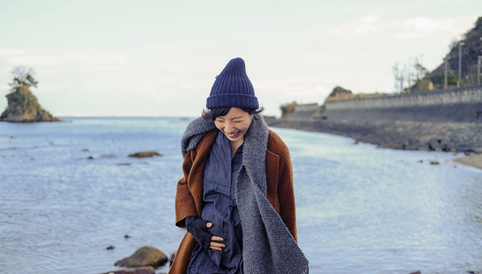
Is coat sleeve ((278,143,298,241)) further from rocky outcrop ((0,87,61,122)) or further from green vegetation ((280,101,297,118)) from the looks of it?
rocky outcrop ((0,87,61,122))

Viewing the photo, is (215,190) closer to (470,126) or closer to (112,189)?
(112,189)

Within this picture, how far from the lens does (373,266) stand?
6.98 metres

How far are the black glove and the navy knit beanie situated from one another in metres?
0.59

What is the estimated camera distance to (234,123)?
2482 mm

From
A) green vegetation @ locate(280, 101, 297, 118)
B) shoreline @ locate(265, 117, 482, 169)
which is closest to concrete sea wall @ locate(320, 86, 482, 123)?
shoreline @ locate(265, 117, 482, 169)

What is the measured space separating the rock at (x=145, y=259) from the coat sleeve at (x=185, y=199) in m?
4.73

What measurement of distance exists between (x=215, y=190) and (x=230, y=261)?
38cm

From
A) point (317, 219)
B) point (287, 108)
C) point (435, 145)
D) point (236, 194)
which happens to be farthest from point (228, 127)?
point (287, 108)

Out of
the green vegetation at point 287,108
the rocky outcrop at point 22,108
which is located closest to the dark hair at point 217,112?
the green vegetation at point 287,108

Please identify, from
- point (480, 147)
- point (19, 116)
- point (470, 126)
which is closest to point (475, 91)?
point (470, 126)

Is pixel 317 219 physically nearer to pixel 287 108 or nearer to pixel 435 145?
pixel 435 145

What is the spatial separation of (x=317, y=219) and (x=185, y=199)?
851 centimetres

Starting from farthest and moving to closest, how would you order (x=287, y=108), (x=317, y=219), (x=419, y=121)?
1. (x=287, y=108)
2. (x=419, y=121)
3. (x=317, y=219)

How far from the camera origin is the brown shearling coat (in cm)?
248
